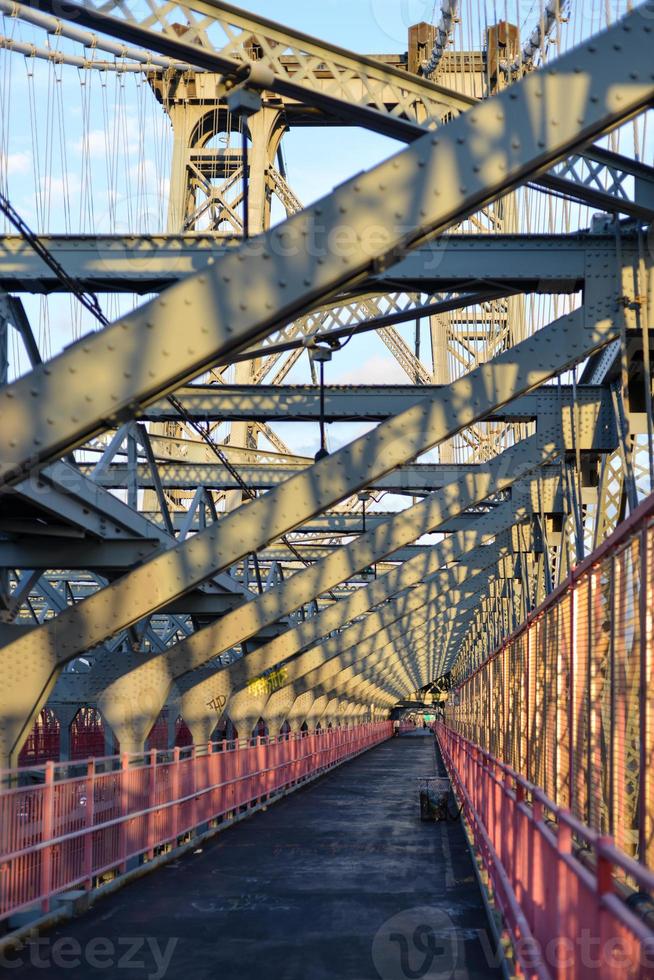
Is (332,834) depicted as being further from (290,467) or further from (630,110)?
(630,110)

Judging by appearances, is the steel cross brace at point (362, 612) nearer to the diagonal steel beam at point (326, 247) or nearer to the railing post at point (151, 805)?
the railing post at point (151, 805)

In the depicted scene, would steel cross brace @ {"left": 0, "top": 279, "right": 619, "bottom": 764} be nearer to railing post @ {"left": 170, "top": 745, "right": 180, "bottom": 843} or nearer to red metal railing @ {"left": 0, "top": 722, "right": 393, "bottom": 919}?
red metal railing @ {"left": 0, "top": 722, "right": 393, "bottom": 919}

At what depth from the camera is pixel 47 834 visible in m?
12.4

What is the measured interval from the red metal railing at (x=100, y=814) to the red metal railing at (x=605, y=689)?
15.7 ft

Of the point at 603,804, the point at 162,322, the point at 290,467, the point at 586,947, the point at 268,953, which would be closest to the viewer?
the point at 586,947

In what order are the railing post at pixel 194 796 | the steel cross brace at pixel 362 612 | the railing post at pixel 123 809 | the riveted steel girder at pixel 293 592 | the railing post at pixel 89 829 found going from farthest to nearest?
the steel cross brace at pixel 362 612
the riveted steel girder at pixel 293 592
the railing post at pixel 194 796
the railing post at pixel 123 809
the railing post at pixel 89 829

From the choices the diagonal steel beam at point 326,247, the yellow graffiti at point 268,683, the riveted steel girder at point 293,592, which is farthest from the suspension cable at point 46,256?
the yellow graffiti at point 268,683

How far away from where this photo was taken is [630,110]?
9.21 meters

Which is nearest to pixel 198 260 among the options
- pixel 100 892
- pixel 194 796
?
pixel 100 892

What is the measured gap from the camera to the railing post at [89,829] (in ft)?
44.7

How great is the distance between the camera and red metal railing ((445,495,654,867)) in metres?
6.99

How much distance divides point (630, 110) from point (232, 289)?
309 cm

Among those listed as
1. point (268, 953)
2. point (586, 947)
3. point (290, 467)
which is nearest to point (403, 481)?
point (290, 467)

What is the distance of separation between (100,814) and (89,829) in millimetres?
878
